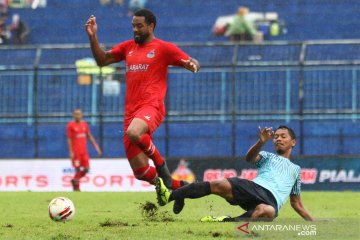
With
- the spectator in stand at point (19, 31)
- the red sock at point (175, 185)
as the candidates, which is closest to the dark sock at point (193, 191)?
the red sock at point (175, 185)

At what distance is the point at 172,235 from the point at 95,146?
510 inches

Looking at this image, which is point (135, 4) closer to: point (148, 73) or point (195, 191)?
point (148, 73)

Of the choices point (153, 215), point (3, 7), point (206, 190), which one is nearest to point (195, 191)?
point (206, 190)

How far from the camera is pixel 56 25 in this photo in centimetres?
2859

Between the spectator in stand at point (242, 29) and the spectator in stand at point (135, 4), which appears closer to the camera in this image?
the spectator in stand at point (242, 29)

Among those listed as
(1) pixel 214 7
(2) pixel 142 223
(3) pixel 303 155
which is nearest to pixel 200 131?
(3) pixel 303 155

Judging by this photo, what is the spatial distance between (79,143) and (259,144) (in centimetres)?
1305

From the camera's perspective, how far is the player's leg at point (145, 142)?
37.9 ft

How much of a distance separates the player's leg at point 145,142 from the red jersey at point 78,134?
35.2 feet

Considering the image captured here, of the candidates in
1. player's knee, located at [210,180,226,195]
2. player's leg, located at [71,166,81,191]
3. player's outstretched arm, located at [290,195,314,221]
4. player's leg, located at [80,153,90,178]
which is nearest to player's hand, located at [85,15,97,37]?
player's knee, located at [210,180,226,195]

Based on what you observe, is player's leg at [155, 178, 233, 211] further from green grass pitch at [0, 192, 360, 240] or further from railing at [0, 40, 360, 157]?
railing at [0, 40, 360, 157]

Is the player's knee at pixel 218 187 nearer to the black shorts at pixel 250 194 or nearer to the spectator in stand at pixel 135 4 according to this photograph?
the black shorts at pixel 250 194

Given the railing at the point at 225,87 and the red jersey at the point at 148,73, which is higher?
the red jersey at the point at 148,73

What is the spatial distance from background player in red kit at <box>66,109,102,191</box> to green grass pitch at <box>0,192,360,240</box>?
599 cm
